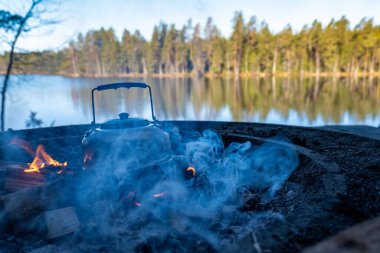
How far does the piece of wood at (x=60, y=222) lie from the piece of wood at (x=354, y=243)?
2369 mm

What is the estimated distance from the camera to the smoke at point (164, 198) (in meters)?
2.67

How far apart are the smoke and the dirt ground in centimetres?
27

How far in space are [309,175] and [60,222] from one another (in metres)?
3.01

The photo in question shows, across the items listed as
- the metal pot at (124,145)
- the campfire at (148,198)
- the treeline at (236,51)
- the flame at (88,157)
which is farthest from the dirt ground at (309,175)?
the treeline at (236,51)

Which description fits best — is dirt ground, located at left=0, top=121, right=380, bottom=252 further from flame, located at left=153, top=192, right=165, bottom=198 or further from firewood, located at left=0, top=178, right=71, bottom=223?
flame, located at left=153, top=192, right=165, bottom=198

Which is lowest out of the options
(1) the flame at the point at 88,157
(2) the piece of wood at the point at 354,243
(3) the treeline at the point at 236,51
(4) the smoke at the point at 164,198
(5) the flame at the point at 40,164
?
(4) the smoke at the point at 164,198

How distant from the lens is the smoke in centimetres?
267

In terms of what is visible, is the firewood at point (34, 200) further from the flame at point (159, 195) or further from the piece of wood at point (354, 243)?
the piece of wood at point (354, 243)

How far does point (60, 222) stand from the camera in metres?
2.78

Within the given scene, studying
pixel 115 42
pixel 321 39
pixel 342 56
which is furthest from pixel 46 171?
pixel 115 42

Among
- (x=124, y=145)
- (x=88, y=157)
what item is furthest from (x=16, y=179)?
(x=124, y=145)

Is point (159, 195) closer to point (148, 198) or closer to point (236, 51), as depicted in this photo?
point (148, 198)

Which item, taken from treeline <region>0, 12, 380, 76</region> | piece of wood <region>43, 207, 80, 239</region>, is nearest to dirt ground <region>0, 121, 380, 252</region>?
piece of wood <region>43, 207, 80, 239</region>

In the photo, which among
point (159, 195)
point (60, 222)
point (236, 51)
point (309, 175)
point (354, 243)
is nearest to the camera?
point (354, 243)
